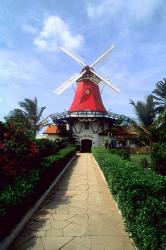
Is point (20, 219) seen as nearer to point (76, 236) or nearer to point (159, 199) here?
point (76, 236)

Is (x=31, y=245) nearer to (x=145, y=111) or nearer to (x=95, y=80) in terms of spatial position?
(x=145, y=111)

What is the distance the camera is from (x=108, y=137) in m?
40.0

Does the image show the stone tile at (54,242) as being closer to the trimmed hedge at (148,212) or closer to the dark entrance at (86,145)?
the trimmed hedge at (148,212)

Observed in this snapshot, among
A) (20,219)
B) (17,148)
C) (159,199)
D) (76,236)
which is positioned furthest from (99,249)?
(17,148)

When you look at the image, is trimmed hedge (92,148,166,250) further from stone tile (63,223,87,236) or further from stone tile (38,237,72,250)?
stone tile (38,237,72,250)

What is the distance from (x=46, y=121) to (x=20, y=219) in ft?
117

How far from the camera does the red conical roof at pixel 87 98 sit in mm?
41094

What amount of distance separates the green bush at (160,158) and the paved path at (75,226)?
528 centimetres

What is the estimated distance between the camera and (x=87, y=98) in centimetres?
4188

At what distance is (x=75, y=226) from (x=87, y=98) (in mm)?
36217

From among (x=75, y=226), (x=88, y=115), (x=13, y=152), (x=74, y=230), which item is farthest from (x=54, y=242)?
(x=88, y=115)

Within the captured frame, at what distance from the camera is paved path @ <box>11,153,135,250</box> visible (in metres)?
5.21

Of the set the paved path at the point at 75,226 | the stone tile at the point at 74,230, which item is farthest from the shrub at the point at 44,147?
the stone tile at the point at 74,230

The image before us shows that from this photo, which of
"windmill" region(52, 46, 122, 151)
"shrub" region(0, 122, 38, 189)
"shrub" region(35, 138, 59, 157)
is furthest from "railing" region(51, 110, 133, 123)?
"shrub" region(0, 122, 38, 189)
